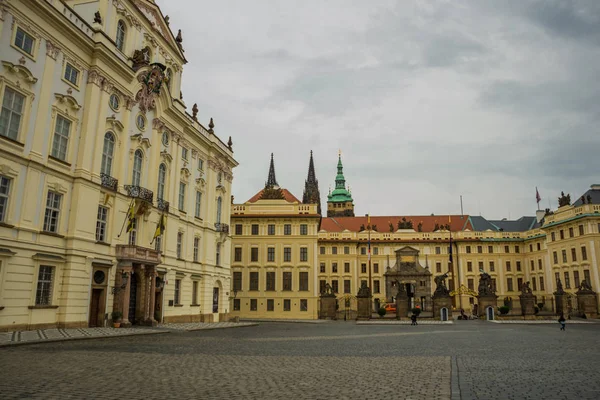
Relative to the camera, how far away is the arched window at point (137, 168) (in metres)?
32.8

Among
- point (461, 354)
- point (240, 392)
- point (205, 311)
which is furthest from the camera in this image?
point (205, 311)

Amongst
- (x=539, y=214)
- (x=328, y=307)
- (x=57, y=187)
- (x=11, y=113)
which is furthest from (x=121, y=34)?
(x=539, y=214)

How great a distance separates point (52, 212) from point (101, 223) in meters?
3.97

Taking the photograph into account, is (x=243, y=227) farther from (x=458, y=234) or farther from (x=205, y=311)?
(x=458, y=234)

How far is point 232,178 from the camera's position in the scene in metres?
49.7

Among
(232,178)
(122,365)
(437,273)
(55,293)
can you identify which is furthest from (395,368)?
(437,273)

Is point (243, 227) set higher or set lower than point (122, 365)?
higher

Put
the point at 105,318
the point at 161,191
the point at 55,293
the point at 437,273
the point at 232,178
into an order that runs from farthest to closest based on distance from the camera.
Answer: the point at 437,273 < the point at 232,178 < the point at 161,191 < the point at 105,318 < the point at 55,293

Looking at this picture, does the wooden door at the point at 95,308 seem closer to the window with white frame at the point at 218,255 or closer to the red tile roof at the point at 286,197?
the window with white frame at the point at 218,255

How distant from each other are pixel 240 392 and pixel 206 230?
3533 centimetres

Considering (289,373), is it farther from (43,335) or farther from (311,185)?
(311,185)

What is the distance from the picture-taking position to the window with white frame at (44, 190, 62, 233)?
2508cm

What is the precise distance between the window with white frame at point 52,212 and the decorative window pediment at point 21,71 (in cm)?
584

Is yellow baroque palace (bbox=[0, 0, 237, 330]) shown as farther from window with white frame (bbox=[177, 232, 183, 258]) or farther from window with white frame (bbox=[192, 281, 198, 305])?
window with white frame (bbox=[192, 281, 198, 305])
